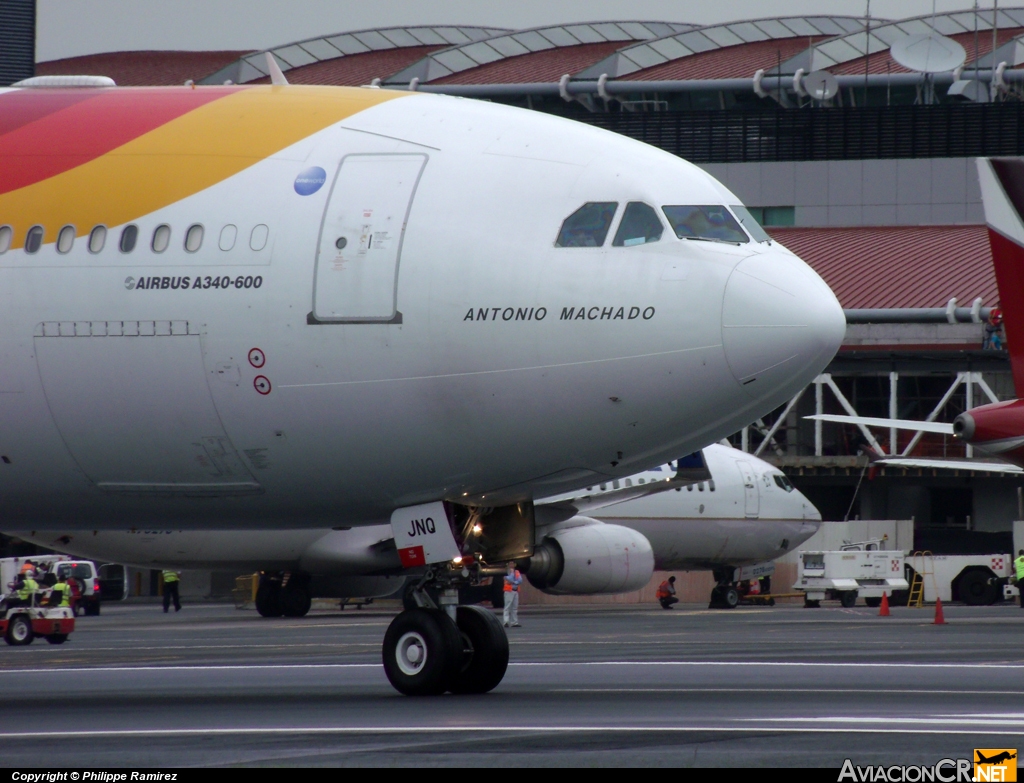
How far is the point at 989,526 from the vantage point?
64500 millimetres

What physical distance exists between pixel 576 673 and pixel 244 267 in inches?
295

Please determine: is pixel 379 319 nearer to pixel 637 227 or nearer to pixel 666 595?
pixel 637 227

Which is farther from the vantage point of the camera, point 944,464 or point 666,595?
point 666,595

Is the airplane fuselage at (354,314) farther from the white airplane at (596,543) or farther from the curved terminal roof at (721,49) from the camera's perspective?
the curved terminal roof at (721,49)

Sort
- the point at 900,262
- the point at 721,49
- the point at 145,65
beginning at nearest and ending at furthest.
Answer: the point at 900,262 → the point at 721,49 → the point at 145,65

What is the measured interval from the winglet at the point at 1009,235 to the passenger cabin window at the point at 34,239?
1837cm

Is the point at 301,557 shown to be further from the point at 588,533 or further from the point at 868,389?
the point at 868,389

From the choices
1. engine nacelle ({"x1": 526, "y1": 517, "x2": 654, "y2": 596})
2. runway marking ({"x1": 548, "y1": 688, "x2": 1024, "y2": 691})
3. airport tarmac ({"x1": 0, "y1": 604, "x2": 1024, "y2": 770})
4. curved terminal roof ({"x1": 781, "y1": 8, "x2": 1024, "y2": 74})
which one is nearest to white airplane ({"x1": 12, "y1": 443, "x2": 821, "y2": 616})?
engine nacelle ({"x1": 526, "y1": 517, "x2": 654, "y2": 596})

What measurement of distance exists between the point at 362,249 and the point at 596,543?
22.3 metres

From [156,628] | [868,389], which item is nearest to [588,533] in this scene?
[156,628]

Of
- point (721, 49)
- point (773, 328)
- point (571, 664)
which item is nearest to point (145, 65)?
point (721, 49)

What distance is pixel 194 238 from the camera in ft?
45.0

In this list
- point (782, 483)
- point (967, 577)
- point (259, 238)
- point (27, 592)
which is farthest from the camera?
point (967, 577)

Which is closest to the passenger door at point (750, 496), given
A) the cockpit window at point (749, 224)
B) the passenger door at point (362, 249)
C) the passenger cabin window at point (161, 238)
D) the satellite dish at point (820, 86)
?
the cockpit window at point (749, 224)
